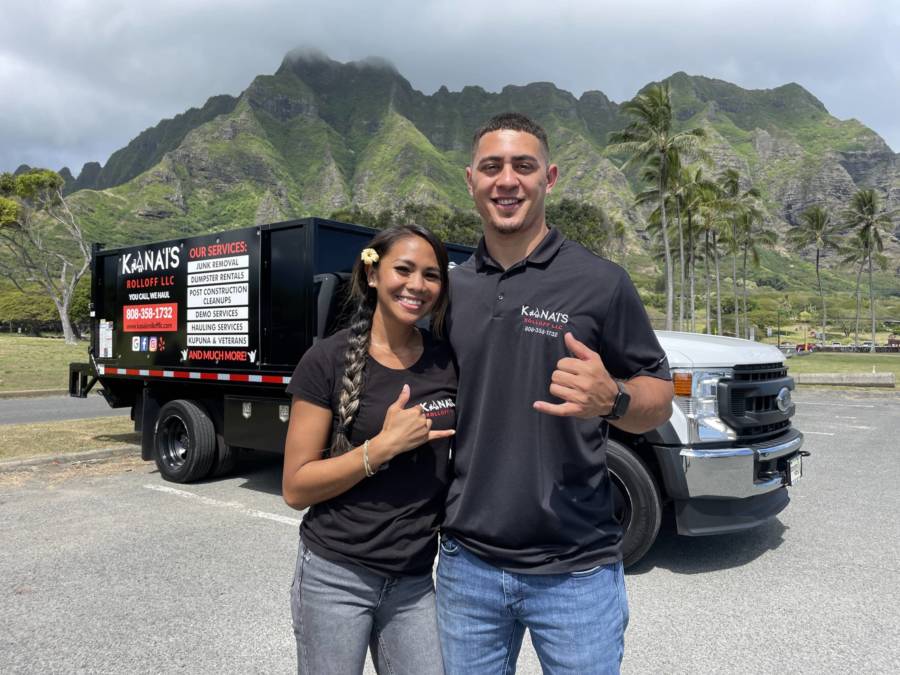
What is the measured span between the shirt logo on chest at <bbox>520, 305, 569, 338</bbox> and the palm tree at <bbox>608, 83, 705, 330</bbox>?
35566 millimetres

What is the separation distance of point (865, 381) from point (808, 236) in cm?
6304

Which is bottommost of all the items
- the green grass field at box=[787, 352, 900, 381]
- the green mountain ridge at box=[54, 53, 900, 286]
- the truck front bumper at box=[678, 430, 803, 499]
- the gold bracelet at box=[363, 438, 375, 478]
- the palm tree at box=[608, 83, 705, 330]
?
the green grass field at box=[787, 352, 900, 381]

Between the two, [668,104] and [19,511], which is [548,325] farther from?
[668,104]

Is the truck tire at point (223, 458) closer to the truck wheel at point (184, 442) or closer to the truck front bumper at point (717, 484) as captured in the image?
the truck wheel at point (184, 442)

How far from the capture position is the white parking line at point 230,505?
5540 mm

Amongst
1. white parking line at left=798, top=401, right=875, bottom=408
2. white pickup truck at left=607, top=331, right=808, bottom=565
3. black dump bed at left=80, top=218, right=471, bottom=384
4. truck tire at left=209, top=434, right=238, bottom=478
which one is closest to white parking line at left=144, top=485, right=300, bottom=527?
truck tire at left=209, top=434, right=238, bottom=478

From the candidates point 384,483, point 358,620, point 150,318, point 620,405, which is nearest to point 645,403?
point 620,405

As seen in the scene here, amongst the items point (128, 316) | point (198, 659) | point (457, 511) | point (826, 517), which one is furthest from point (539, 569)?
point (128, 316)

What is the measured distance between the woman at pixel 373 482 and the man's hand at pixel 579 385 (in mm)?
352

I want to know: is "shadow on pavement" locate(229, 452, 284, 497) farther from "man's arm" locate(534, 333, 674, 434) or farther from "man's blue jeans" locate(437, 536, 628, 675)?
"man's arm" locate(534, 333, 674, 434)

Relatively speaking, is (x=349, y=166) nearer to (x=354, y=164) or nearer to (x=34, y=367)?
(x=354, y=164)

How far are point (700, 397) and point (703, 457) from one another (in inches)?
14.8

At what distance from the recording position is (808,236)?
7450 cm

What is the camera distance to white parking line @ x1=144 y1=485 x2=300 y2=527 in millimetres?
5540
